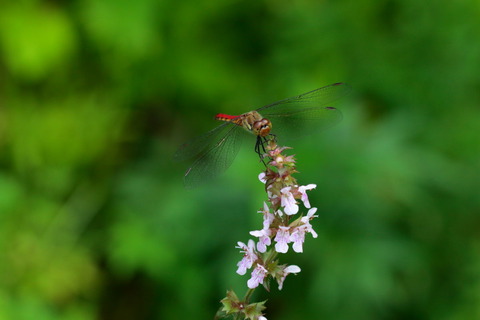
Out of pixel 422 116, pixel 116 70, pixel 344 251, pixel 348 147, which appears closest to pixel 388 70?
pixel 422 116

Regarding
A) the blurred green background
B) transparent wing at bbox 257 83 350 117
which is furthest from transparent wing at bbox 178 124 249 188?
the blurred green background

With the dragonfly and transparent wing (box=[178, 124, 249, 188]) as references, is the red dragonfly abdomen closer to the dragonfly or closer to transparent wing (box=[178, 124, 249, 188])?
the dragonfly

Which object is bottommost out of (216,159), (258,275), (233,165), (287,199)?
(258,275)

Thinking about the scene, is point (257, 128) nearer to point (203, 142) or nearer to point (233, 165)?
point (203, 142)

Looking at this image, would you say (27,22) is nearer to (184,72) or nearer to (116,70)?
(116,70)

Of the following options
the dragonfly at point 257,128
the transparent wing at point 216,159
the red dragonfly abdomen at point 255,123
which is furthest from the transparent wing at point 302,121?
the red dragonfly abdomen at point 255,123

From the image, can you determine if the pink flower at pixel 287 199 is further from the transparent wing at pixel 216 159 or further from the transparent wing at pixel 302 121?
the transparent wing at pixel 302 121

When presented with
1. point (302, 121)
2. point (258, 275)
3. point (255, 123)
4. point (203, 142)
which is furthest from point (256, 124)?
point (258, 275)
